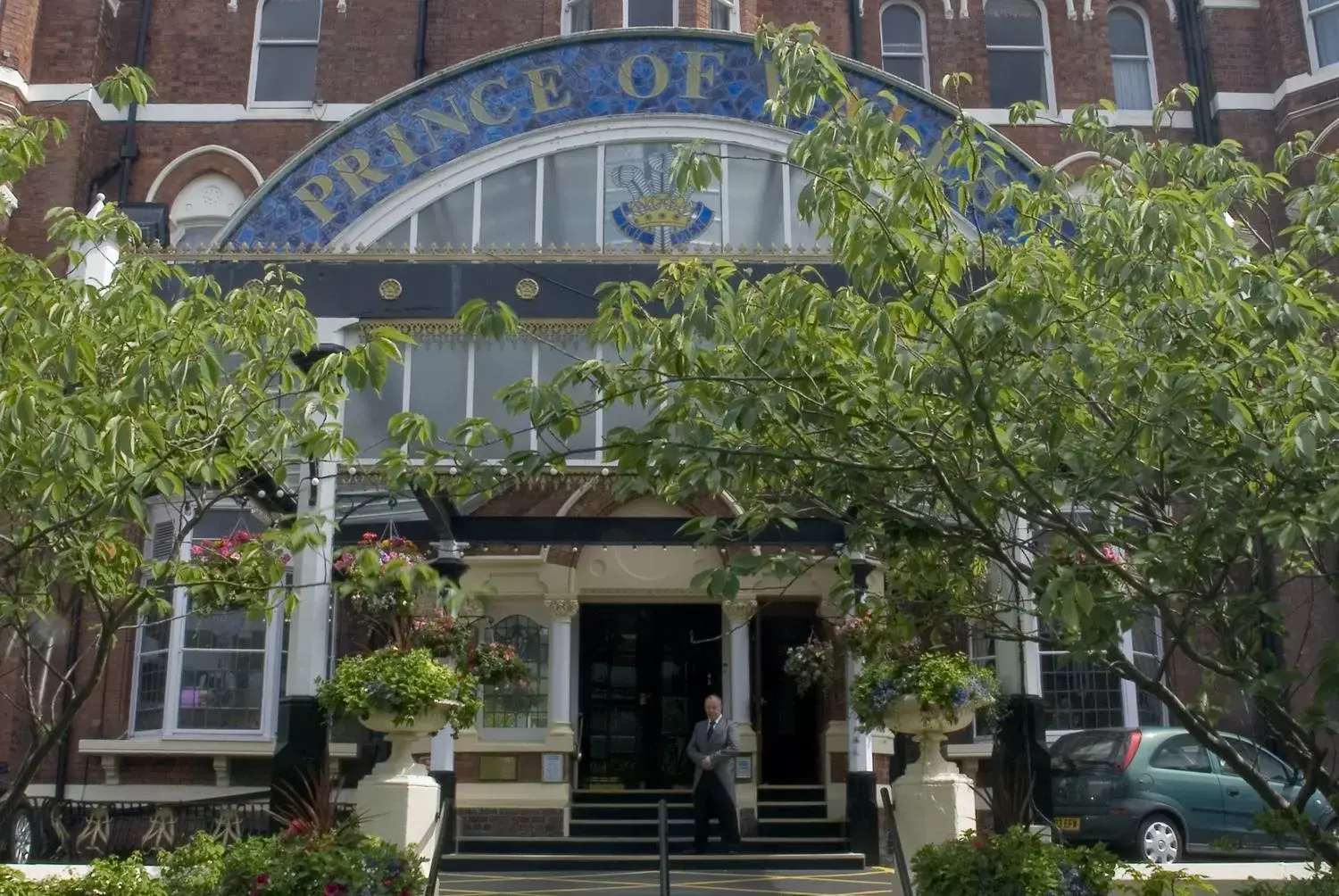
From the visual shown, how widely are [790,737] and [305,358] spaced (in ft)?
30.1

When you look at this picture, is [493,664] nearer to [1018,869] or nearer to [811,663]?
[811,663]

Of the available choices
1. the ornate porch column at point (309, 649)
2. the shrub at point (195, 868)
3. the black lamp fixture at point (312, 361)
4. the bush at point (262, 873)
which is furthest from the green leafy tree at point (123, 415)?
the ornate porch column at point (309, 649)

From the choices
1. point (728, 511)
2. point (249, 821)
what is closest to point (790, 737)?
point (728, 511)

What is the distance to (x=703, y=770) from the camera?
14102 mm

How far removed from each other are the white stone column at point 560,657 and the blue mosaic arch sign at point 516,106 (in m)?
6.40

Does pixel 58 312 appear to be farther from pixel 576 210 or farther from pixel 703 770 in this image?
pixel 703 770

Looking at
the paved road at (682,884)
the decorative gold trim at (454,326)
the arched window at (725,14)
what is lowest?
the paved road at (682,884)

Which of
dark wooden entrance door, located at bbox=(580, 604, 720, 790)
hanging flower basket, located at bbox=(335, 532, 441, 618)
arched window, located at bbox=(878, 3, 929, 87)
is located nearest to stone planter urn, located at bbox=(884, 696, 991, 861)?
hanging flower basket, located at bbox=(335, 532, 441, 618)

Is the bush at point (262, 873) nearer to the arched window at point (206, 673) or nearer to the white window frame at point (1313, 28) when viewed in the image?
the arched window at point (206, 673)

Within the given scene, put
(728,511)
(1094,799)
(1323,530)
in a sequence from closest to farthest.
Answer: (1323,530), (1094,799), (728,511)

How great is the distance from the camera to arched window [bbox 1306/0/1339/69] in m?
19.7

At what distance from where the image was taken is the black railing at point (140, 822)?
15.4 metres

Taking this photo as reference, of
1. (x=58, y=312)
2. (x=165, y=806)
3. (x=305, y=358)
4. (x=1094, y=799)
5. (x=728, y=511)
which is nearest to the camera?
(x=58, y=312)

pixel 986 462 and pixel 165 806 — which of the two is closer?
pixel 986 462
